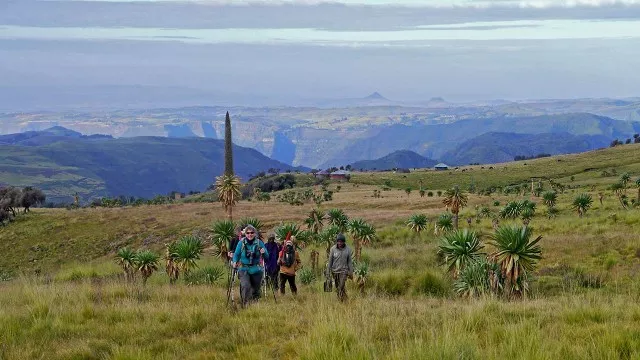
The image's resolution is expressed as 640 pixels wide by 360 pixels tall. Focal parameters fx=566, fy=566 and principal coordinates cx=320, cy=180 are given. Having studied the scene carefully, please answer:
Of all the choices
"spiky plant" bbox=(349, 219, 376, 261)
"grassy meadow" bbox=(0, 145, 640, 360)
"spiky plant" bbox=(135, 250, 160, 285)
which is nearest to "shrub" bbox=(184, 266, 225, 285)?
"spiky plant" bbox=(135, 250, 160, 285)

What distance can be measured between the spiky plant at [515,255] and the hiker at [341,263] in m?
4.22

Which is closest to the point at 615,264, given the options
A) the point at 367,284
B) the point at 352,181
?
the point at 367,284

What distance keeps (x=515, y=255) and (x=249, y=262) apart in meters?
6.90

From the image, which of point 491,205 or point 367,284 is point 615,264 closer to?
point 367,284

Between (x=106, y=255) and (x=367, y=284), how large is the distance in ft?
135

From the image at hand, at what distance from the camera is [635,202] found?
4259 cm

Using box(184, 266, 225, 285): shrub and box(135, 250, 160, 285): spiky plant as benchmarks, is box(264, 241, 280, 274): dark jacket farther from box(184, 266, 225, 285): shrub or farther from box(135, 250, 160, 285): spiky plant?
box(135, 250, 160, 285): spiky plant

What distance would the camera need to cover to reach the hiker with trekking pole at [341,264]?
13.1 meters

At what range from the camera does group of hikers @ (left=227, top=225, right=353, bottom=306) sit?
453 inches

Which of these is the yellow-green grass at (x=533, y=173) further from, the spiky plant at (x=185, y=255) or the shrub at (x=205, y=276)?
the spiky plant at (x=185, y=255)

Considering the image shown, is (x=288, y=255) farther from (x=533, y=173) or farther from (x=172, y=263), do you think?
(x=533, y=173)

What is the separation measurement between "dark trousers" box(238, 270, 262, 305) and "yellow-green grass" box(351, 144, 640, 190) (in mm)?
88706

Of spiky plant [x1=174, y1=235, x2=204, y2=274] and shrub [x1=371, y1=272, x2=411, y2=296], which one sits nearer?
shrub [x1=371, y1=272, x2=411, y2=296]

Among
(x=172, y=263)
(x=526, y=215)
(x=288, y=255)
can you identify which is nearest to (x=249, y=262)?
(x=288, y=255)
